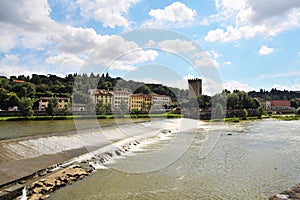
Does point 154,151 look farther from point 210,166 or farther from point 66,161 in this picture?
point 66,161

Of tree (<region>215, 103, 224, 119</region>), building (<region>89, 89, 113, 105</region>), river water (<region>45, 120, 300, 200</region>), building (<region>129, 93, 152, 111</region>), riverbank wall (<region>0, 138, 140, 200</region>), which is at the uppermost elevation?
building (<region>89, 89, 113, 105</region>)

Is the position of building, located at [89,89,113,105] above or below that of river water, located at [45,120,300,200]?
above

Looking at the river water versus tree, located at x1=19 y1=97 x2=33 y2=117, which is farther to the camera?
tree, located at x1=19 y1=97 x2=33 y2=117

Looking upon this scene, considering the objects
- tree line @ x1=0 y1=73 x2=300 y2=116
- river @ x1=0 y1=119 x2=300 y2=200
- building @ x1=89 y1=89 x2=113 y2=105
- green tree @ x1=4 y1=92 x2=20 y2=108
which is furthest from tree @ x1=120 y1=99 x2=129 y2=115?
river @ x1=0 y1=119 x2=300 y2=200

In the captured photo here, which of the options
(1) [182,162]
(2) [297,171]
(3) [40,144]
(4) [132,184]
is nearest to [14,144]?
(3) [40,144]

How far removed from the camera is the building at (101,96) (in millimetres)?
55222

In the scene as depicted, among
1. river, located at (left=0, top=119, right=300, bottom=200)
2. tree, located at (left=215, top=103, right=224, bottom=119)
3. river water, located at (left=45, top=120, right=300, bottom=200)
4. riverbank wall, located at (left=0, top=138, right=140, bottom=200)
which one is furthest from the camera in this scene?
tree, located at (left=215, top=103, right=224, bottom=119)

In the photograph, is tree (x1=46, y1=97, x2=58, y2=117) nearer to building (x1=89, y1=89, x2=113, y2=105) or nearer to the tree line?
the tree line

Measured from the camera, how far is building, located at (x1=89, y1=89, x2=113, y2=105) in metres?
55.2

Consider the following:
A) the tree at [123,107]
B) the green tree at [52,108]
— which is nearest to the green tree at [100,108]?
the tree at [123,107]

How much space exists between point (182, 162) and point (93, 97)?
46155mm

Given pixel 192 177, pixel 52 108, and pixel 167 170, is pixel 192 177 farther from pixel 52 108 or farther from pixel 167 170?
pixel 52 108

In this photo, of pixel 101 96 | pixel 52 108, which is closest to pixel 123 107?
pixel 101 96

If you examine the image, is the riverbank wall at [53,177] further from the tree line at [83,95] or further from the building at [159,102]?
the building at [159,102]
